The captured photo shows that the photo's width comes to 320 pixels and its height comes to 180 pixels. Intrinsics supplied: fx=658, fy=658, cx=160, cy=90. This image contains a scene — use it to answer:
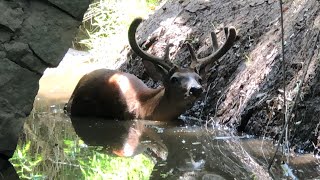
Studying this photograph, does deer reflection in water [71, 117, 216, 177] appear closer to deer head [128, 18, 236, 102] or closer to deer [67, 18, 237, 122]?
deer [67, 18, 237, 122]

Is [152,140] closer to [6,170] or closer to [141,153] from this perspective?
[141,153]

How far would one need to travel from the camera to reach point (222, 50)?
284 inches

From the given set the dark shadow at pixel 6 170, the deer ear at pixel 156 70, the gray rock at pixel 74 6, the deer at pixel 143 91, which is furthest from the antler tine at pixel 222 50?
the dark shadow at pixel 6 170

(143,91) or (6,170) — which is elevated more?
(6,170)

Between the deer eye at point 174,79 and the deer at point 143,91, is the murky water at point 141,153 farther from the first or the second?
the deer eye at point 174,79

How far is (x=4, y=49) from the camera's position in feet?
16.2

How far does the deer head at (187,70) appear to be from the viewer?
6.92 m

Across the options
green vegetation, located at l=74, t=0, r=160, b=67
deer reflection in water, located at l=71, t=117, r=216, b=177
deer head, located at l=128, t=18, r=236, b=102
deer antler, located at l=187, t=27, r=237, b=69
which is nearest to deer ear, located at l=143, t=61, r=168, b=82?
deer head, located at l=128, t=18, r=236, b=102

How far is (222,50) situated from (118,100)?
1.29m

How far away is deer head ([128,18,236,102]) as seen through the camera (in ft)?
22.7

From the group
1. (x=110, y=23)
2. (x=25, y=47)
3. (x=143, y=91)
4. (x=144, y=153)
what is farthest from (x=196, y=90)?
(x=110, y=23)

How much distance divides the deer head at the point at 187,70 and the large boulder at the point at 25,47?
1735 mm

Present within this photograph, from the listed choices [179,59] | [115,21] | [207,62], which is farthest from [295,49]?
[115,21]

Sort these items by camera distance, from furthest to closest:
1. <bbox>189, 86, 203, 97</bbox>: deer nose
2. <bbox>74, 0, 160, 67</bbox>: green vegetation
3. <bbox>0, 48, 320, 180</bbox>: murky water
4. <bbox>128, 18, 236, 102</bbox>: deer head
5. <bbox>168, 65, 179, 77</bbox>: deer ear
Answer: <bbox>74, 0, 160, 67</bbox>: green vegetation → <bbox>168, 65, 179, 77</bbox>: deer ear → <bbox>128, 18, 236, 102</bbox>: deer head → <bbox>189, 86, 203, 97</bbox>: deer nose → <bbox>0, 48, 320, 180</bbox>: murky water
